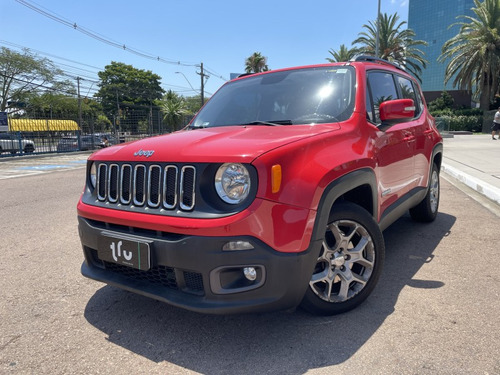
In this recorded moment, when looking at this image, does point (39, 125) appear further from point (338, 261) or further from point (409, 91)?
point (338, 261)

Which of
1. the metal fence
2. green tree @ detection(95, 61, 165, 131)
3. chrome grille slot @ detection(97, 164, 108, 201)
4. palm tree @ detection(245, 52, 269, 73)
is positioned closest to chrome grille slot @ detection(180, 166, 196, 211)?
chrome grille slot @ detection(97, 164, 108, 201)

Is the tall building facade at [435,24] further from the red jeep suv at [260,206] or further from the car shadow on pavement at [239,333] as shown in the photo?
the car shadow on pavement at [239,333]

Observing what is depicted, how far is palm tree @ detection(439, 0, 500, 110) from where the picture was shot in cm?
3294

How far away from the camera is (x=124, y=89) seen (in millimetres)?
64625

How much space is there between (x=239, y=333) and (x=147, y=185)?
3.62 feet

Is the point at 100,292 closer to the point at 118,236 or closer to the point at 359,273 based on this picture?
the point at 118,236

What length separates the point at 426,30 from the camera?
8500 cm

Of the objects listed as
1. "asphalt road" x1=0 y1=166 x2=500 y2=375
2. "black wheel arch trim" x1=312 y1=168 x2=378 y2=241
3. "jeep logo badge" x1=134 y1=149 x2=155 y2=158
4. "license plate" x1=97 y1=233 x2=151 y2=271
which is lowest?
"asphalt road" x1=0 y1=166 x2=500 y2=375

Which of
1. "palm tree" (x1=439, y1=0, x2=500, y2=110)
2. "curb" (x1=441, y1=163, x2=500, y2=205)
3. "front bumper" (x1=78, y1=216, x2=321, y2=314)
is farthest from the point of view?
"palm tree" (x1=439, y1=0, x2=500, y2=110)

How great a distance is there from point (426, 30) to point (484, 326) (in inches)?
3805

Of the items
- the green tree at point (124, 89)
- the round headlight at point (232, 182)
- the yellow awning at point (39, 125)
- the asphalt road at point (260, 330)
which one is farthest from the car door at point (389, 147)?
the green tree at point (124, 89)

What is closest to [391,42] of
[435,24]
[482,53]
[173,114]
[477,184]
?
[482,53]

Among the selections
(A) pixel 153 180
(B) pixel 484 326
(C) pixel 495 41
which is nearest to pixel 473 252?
(B) pixel 484 326

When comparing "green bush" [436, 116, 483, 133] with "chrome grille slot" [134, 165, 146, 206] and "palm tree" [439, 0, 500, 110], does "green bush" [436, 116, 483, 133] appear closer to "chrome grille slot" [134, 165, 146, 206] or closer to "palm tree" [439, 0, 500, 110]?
"palm tree" [439, 0, 500, 110]
